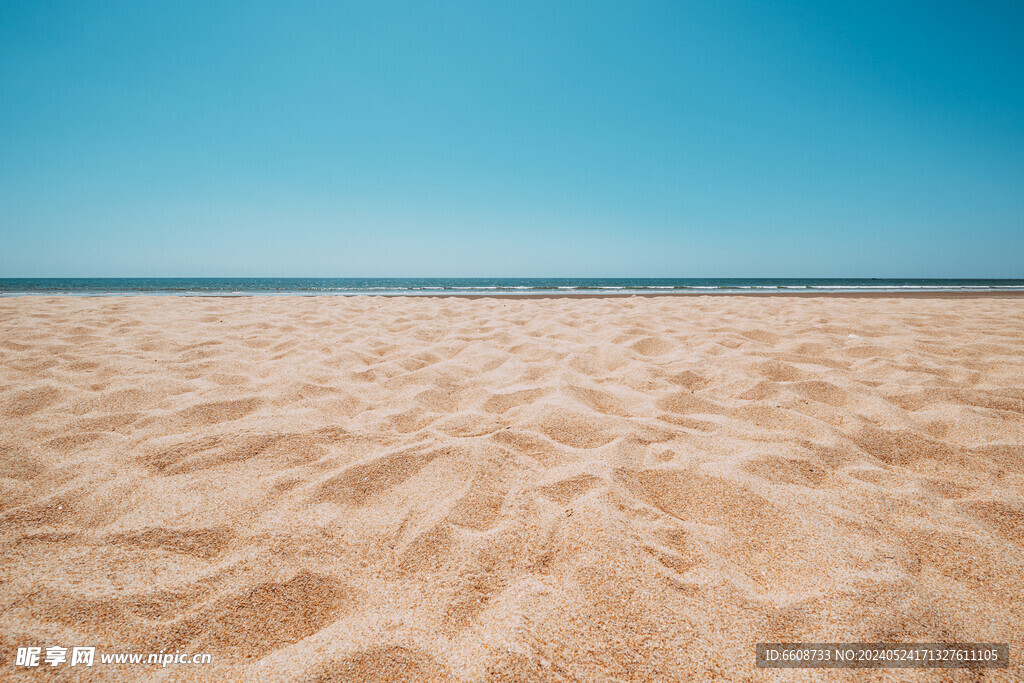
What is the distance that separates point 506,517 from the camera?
1.18 metres

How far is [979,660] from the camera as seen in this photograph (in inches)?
31.2

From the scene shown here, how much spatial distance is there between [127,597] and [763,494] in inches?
63.0

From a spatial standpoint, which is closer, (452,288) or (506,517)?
(506,517)

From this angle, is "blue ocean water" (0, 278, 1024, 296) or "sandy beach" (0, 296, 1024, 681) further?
"blue ocean water" (0, 278, 1024, 296)

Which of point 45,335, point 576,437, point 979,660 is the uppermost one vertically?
point 45,335

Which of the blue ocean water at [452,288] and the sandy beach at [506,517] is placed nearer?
the sandy beach at [506,517]

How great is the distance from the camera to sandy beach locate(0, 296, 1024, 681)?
83cm

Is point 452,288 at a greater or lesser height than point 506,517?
greater

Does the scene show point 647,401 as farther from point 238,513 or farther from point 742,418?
point 238,513

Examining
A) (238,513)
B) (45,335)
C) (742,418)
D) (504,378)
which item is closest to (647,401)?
(742,418)

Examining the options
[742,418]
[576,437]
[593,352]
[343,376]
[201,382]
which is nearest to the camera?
[576,437]

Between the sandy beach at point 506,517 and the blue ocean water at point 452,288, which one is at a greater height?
the blue ocean water at point 452,288

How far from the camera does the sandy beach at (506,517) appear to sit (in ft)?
2.71

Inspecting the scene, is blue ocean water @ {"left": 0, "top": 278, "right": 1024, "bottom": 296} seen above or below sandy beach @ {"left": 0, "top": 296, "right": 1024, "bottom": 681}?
above
